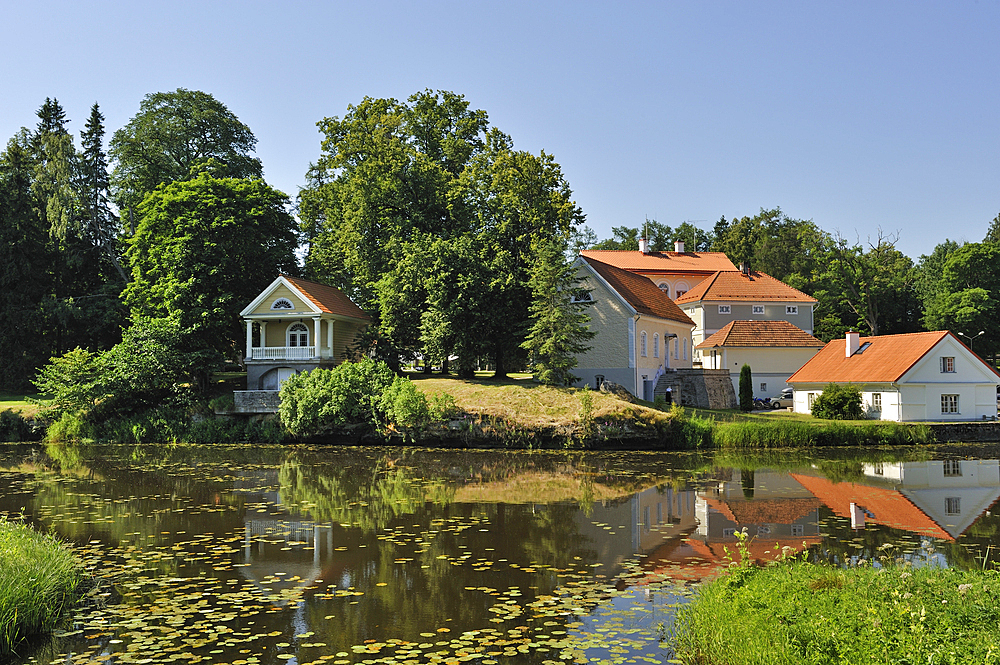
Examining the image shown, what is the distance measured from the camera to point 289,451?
3131cm

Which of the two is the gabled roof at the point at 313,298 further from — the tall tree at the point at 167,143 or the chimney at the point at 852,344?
the chimney at the point at 852,344

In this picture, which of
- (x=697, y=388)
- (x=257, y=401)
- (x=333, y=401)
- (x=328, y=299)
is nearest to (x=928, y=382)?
(x=697, y=388)

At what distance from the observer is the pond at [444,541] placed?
8789 millimetres

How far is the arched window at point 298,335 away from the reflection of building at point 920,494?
27309 millimetres

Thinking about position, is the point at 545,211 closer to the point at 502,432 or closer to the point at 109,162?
the point at 502,432

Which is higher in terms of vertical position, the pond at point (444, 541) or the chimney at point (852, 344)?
the chimney at point (852, 344)

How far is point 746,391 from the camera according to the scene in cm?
4038

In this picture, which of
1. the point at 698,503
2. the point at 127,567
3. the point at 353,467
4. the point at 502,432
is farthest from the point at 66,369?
the point at 698,503

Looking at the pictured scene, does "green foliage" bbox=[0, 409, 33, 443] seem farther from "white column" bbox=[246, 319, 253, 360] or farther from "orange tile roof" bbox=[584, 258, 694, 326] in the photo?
"orange tile roof" bbox=[584, 258, 694, 326]

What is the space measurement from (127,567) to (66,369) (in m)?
27.5

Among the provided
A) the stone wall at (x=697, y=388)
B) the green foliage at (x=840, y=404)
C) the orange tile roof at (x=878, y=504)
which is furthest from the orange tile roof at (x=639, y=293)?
the orange tile roof at (x=878, y=504)

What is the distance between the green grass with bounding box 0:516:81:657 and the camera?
8.55m

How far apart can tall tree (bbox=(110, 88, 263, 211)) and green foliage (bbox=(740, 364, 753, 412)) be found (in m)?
33.0

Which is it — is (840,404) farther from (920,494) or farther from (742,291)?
(742,291)
